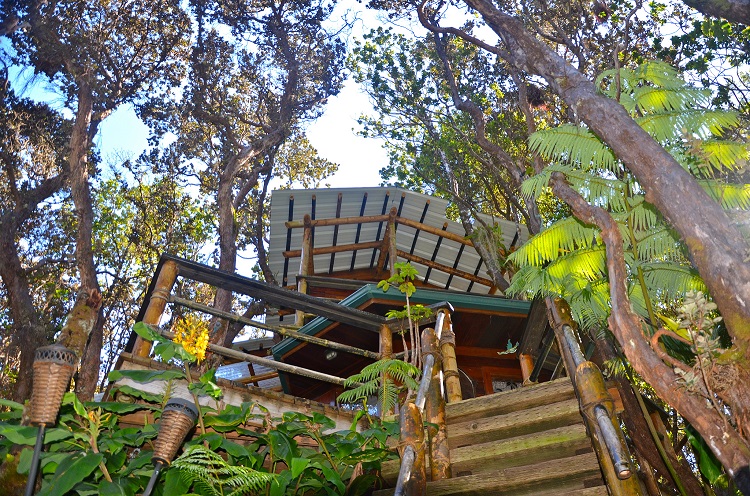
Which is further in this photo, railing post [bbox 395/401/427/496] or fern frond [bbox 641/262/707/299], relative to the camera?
fern frond [bbox 641/262/707/299]

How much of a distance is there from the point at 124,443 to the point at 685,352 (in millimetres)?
4453

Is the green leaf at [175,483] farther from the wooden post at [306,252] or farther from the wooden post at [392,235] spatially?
the wooden post at [392,235]

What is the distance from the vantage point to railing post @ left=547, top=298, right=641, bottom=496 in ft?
12.5

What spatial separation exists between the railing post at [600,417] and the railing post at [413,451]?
114 centimetres

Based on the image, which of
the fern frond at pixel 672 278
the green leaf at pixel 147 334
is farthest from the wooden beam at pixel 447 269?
the green leaf at pixel 147 334

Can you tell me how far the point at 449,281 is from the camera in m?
16.9

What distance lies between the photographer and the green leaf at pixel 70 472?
3.63m

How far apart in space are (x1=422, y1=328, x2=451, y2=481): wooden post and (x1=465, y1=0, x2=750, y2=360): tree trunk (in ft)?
7.35

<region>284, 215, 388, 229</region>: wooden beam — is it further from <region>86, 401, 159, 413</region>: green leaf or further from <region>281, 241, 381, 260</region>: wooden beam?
<region>86, 401, 159, 413</region>: green leaf

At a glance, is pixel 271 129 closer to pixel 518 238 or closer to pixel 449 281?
pixel 449 281

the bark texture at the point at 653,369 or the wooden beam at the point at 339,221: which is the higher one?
the wooden beam at the point at 339,221

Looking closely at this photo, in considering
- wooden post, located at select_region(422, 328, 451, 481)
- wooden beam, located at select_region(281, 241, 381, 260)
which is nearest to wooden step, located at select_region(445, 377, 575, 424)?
wooden post, located at select_region(422, 328, 451, 481)

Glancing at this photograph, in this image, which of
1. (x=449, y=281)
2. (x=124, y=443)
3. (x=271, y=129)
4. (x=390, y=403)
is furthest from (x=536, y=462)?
(x=271, y=129)

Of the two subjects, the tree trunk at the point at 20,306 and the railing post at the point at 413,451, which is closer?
the railing post at the point at 413,451
